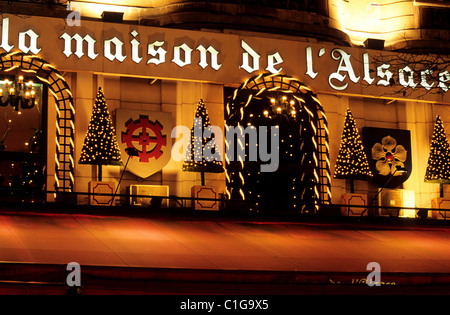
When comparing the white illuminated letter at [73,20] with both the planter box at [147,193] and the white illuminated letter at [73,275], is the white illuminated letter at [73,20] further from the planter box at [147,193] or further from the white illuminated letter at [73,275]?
the white illuminated letter at [73,275]

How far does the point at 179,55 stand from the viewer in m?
22.7

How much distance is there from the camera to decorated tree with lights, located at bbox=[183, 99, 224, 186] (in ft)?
71.3

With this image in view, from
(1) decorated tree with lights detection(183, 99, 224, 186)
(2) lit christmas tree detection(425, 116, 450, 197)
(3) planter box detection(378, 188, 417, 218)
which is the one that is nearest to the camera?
(1) decorated tree with lights detection(183, 99, 224, 186)

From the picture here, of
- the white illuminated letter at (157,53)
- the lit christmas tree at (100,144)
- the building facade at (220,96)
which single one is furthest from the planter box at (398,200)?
the lit christmas tree at (100,144)

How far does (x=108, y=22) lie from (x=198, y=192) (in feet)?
16.4

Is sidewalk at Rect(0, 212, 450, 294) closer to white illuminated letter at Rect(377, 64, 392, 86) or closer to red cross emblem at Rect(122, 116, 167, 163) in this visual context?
red cross emblem at Rect(122, 116, 167, 163)

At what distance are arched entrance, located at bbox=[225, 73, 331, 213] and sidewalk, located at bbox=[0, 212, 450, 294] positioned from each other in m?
2.35

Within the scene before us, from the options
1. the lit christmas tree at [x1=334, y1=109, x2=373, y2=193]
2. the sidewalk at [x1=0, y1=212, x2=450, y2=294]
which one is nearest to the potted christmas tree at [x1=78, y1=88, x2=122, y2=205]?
the sidewalk at [x1=0, y1=212, x2=450, y2=294]

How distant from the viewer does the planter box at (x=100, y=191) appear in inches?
817

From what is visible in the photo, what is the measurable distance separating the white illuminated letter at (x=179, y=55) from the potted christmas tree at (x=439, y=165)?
7301mm

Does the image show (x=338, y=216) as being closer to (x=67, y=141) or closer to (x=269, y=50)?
(x=269, y=50)

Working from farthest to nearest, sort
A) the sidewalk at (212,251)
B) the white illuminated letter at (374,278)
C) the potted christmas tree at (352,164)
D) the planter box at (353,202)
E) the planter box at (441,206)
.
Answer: the planter box at (441,206)
the potted christmas tree at (352,164)
the planter box at (353,202)
the white illuminated letter at (374,278)
the sidewalk at (212,251)

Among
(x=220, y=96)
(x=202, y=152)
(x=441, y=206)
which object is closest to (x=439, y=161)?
(x=441, y=206)

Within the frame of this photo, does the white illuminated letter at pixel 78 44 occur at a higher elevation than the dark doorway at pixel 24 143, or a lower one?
higher
